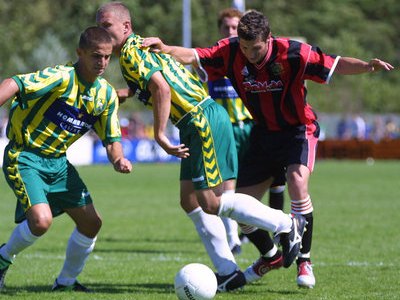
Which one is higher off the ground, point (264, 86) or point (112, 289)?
point (264, 86)

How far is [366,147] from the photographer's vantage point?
113 ft

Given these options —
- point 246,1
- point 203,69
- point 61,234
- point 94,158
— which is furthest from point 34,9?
point 203,69

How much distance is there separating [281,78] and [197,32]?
46.3 metres

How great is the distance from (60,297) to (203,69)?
83.4 inches

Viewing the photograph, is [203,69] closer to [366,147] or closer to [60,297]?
[60,297]

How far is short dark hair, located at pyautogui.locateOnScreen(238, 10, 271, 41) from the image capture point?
22.0 feet

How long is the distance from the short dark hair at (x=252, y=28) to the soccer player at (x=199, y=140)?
0.57 metres

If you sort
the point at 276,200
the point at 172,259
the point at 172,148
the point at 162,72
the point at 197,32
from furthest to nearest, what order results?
the point at 197,32, the point at 172,259, the point at 276,200, the point at 162,72, the point at 172,148

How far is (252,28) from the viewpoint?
672 centimetres

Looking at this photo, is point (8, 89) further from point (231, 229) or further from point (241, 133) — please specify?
point (231, 229)

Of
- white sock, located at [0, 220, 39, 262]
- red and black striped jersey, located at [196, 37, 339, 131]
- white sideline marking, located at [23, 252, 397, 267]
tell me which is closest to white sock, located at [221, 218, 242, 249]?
white sideline marking, located at [23, 252, 397, 267]

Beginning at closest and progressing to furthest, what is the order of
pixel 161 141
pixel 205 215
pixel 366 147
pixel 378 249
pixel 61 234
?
pixel 161 141 < pixel 205 215 < pixel 378 249 < pixel 61 234 < pixel 366 147

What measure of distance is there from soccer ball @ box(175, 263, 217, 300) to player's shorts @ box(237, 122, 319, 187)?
1.36 metres

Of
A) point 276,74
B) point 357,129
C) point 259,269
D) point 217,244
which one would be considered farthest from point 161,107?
point 357,129
